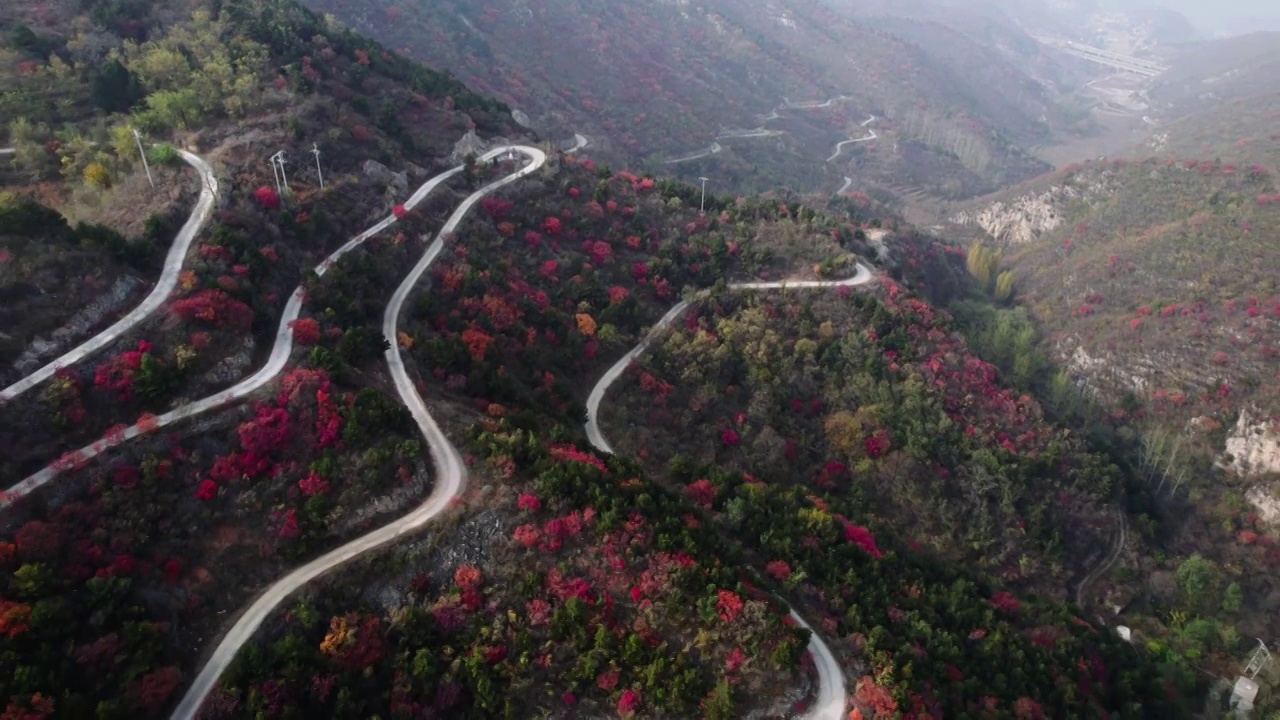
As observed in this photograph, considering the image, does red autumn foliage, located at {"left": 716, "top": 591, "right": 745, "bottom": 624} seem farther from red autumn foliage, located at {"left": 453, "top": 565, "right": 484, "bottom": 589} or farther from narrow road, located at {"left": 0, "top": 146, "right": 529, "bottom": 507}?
narrow road, located at {"left": 0, "top": 146, "right": 529, "bottom": 507}

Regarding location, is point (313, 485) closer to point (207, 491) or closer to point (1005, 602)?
point (207, 491)

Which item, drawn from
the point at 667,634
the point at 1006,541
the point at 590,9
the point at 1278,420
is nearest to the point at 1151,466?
the point at 1278,420

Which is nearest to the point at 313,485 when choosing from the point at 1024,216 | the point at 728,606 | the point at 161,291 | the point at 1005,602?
the point at 161,291

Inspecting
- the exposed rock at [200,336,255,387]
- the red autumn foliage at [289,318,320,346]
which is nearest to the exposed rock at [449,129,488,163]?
the red autumn foliage at [289,318,320,346]

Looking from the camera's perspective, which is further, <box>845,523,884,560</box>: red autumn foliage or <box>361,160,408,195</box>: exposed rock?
<box>361,160,408,195</box>: exposed rock

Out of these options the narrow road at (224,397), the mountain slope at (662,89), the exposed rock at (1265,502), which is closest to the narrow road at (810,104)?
the mountain slope at (662,89)

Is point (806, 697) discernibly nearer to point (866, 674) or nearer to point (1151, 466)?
point (866, 674)
